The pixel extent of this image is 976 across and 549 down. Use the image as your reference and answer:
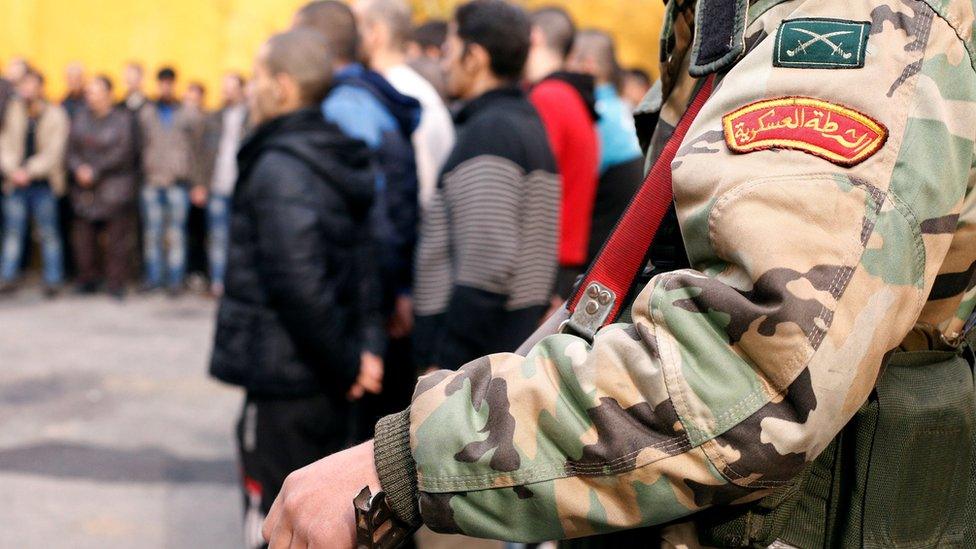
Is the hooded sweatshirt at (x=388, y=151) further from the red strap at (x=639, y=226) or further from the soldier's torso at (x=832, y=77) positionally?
the soldier's torso at (x=832, y=77)

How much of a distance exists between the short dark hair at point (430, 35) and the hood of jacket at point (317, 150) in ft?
10.2

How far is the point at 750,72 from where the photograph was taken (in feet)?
3.82

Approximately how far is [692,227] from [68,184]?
31.9ft

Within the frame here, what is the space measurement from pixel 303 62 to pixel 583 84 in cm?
124

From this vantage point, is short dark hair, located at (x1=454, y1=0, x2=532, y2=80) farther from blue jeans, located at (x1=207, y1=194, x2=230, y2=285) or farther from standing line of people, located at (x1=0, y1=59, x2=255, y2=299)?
blue jeans, located at (x1=207, y1=194, x2=230, y2=285)

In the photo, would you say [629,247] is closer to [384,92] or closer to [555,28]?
[384,92]

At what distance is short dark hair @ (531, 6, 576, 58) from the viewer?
4586mm

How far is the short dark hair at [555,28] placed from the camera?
15.0 feet

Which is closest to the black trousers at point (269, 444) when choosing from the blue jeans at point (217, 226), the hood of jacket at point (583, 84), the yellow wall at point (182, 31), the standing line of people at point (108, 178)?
the hood of jacket at point (583, 84)

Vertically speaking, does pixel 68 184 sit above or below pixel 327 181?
below

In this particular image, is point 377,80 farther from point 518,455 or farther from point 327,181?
point 518,455

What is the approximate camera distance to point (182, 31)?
39.0 feet

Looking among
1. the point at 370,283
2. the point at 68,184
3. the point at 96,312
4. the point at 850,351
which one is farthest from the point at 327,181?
the point at 68,184

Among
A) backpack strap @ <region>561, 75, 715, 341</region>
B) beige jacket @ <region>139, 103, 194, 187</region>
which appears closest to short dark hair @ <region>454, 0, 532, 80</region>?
backpack strap @ <region>561, 75, 715, 341</region>
